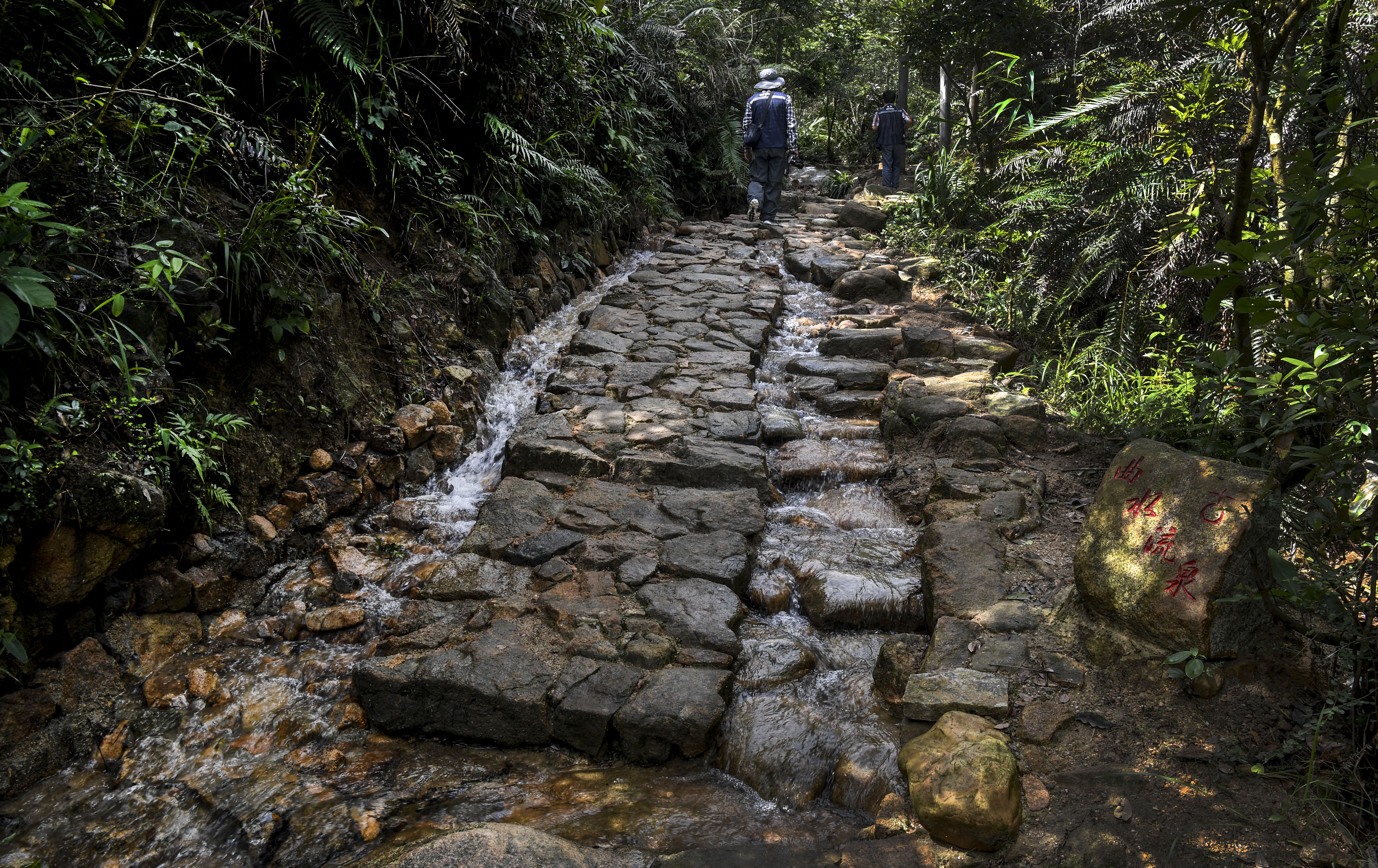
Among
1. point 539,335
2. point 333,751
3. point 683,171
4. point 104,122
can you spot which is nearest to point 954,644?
point 333,751

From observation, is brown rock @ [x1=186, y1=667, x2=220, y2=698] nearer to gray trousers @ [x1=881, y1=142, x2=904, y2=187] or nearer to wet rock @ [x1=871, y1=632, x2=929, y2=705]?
wet rock @ [x1=871, y1=632, x2=929, y2=705]

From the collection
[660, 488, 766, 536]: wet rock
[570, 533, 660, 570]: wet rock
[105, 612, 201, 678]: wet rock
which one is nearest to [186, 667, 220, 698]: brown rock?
[105, 612, 201, 678]: wet rock

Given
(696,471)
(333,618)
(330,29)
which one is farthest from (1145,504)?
(330,29)

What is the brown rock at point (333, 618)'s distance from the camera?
3.15 metres

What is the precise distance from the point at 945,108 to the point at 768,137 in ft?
16.3

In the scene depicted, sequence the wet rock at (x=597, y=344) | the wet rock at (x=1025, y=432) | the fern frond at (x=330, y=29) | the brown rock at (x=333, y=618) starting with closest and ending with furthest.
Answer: the brown rock at (x=333, y=618) < the fern frond at (x=330, y=29) < the wet rock at (x=1025, y=432) < the wet rock at (x=597, y=344)

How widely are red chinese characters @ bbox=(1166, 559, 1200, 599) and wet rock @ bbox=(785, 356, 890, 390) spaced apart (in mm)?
3116

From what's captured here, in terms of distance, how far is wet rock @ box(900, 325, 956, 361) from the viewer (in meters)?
5.55

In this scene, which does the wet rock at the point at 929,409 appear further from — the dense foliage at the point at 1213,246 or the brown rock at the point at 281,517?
the brown rock at the point at 281,517

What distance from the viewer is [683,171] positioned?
10602 mm

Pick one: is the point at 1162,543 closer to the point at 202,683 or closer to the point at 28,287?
the point at 202,683

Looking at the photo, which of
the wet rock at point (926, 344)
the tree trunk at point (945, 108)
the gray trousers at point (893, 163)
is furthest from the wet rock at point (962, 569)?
the gray trousers at point (893, 163)

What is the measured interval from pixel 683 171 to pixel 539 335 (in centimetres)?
549

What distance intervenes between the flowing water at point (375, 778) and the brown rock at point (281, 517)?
0.25 metres
